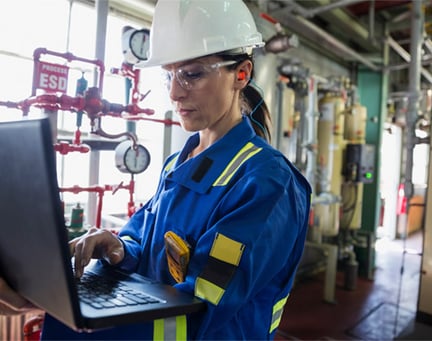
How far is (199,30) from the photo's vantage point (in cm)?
91

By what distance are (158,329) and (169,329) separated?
2 centimetres

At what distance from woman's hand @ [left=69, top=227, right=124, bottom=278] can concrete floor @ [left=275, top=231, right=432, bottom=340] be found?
2160 mm

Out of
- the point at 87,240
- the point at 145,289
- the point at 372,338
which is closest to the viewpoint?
the point at 145,289

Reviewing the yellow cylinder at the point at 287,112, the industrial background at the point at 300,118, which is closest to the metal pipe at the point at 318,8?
the industrial background at the point at 300,118

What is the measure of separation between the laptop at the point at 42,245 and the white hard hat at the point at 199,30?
0.48 m

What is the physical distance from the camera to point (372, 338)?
2.74 m

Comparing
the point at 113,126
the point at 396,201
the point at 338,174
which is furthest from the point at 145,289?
the point at 396,201

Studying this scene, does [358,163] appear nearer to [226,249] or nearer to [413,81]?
[413,81]

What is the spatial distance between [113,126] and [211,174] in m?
1.85

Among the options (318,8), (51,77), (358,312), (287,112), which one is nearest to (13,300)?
(51,77)

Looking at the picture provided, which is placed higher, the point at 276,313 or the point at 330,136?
the point at 330,136

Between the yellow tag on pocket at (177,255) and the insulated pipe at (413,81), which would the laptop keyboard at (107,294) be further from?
the insulated pipe at (413,81)

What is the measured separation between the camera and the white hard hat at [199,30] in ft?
2.92

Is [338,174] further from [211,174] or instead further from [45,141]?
[45,141]
